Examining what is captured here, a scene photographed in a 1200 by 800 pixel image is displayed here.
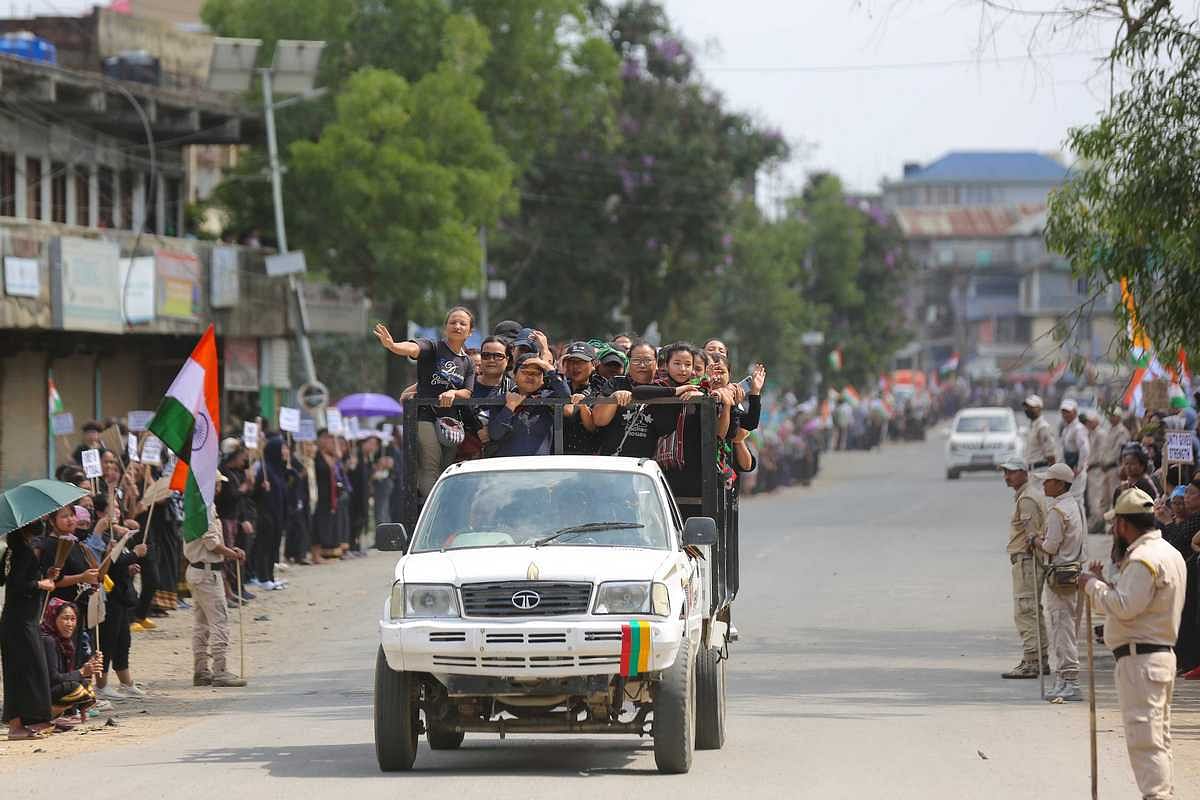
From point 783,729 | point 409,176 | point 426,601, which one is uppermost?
point 409,176

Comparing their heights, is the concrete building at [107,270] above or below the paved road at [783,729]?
above

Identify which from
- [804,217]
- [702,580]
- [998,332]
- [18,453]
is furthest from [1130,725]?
[998,332]

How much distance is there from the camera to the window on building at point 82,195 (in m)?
38.6

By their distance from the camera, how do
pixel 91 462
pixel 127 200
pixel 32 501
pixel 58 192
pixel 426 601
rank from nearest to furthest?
pixel 426 601
pixel 32 501
pixel 91 462
pixel 58 192
pixel 127 200

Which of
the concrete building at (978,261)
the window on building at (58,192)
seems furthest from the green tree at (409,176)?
the concrete building at (978,261)

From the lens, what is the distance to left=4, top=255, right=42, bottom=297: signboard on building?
107 ft

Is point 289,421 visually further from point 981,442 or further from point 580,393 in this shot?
point 981,442

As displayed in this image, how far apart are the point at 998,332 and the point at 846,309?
194 feet

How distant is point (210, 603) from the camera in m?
16.5

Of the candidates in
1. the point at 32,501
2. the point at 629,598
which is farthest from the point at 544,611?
the point at 32,501

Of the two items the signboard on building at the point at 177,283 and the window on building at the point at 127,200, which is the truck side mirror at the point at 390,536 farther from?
the window on building at the point at 127,200

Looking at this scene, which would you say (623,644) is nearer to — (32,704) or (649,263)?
(32,704)

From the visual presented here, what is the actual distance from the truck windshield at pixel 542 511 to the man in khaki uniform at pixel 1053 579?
4609 millimetres

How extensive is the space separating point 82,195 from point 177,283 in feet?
8.13
